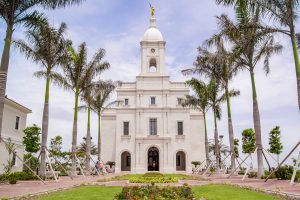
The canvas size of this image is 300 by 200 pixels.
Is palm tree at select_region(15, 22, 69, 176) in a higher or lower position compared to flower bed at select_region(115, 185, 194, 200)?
higher

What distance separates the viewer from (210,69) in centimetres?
2902

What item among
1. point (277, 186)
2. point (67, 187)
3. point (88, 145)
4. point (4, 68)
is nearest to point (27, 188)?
point (67, 187)

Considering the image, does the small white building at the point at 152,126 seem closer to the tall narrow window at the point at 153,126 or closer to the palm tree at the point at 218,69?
the tall narrow window at the point at 153,126

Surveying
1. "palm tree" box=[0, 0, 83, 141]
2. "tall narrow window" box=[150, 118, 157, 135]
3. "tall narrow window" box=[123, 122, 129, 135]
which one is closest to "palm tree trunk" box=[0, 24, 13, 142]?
"palm tree" box=[0, 0, 83, 141]

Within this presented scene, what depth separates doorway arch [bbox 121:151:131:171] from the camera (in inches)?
1769

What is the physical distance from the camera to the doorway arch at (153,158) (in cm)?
4421

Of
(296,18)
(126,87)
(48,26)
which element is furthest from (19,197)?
(126,87)

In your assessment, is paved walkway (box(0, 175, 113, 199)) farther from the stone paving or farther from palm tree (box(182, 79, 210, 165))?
palm tree (box(182, 79, 210, 165))

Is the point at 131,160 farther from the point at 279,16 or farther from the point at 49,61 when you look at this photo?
the point at 279,16

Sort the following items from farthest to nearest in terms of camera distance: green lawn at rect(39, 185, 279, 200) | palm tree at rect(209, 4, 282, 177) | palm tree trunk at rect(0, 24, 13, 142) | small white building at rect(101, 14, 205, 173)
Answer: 1. small white building at rect(101, 14, 205, 173)
2. palm tree at rect(209, 4, 282, 177)
3. palm tree trunk at rect(0, 24, 13, 142)
4. green lawn at rect(39, 185, 279, 200)

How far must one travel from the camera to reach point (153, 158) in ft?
147

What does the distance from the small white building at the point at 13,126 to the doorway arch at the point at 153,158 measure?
62.0 feet

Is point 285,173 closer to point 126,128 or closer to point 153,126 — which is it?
point 153,126

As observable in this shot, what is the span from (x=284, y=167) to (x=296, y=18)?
30.8 ft
